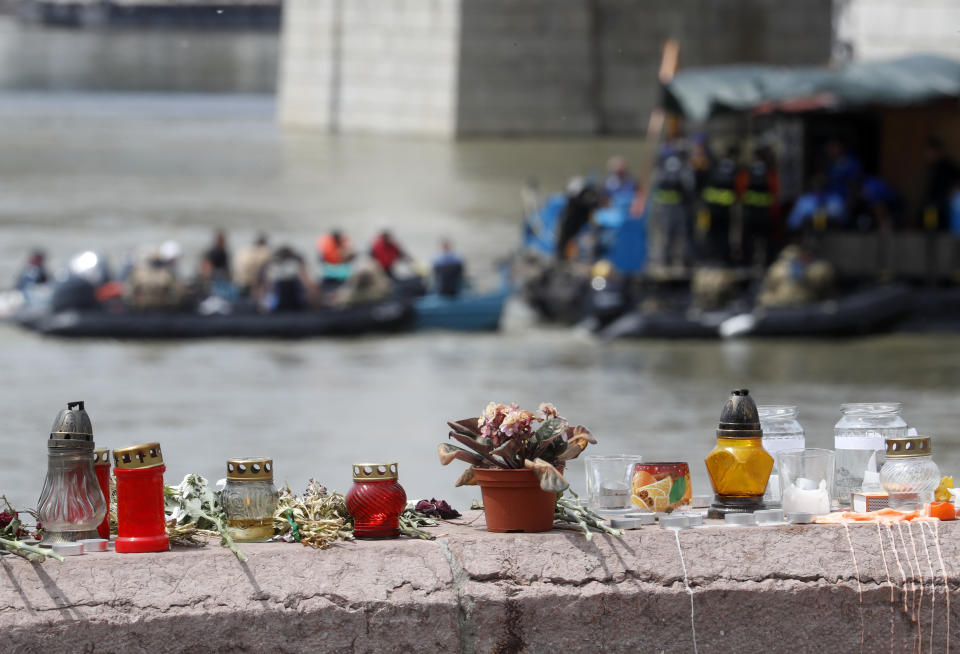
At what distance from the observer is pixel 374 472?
3.99m

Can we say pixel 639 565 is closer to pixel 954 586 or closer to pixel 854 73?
pixel 954 586

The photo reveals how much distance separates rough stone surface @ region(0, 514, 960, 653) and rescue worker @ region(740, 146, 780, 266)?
693 inches

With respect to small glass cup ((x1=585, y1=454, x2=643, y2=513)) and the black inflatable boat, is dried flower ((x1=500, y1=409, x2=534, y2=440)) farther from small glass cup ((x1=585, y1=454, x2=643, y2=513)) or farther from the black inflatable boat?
the black inflatable boat

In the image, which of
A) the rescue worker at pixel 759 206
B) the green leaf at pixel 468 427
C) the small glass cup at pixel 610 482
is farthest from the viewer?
the rescue worker at pixel 759 206

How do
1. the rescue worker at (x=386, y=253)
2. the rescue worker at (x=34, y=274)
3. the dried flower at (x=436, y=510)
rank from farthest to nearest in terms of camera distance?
the rescue worker at (x=34, y=274) → the rescue worker at (x=386, y=253) → the dried flower at (x=436, y=510)

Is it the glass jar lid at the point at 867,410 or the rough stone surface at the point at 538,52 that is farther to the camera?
the rough stone surface at the point at 538,52

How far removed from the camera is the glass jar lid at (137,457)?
3771 mm

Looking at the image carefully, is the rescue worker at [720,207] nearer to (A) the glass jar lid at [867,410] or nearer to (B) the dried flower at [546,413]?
(A) the glass jar lid at [867,410]

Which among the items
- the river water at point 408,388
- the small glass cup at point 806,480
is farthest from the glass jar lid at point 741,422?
the river water at point 408,388

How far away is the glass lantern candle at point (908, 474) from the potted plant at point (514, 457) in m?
0.84

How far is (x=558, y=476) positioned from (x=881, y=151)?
2017 cm

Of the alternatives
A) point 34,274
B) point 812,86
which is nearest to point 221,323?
point 34,274

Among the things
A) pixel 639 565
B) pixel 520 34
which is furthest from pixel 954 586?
pixel 520 34

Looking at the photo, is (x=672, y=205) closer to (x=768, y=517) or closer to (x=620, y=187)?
(x=620, y=187)
